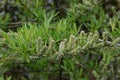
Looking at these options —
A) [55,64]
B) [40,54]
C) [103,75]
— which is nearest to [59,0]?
[55,64]

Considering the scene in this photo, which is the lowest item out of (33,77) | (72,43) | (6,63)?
(33,77)

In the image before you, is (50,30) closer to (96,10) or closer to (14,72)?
(96,10)

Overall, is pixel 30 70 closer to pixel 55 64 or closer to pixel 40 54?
pixel 55 64

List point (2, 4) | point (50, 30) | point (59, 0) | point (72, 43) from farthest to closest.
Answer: point (59, 0)
point (2, 4)
point (50, 30)
point (72, 43)

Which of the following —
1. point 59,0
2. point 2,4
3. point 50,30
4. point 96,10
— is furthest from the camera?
point 59,0

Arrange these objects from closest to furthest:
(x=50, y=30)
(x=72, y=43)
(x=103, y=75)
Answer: (x=72, y=43) → (x=50, y=30) → (x=103, y=75)

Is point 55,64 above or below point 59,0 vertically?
below

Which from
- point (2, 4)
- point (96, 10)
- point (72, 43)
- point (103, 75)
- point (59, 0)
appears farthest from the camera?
point (59, 0)

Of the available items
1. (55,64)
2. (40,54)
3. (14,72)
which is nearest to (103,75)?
(55,64)

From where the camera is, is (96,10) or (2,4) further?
(2,4)
